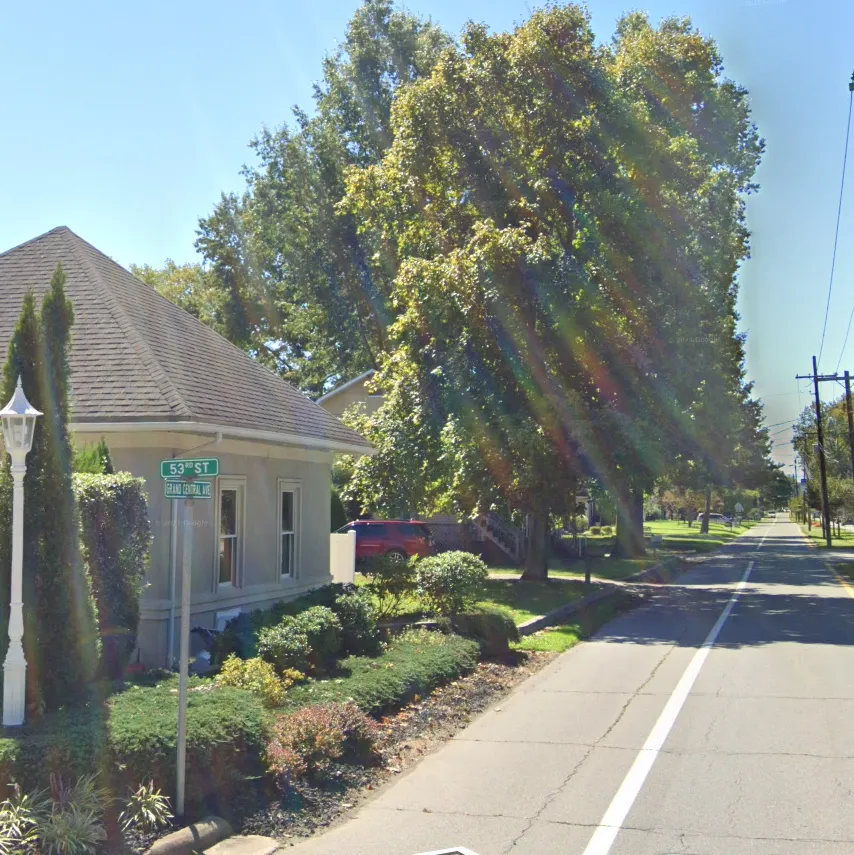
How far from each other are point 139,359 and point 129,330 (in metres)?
0.78

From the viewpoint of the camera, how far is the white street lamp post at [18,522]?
7.02 metres

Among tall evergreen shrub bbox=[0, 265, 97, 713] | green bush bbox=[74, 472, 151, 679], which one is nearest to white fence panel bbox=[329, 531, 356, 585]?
green bush bbox=[74, 472, 151, 679]

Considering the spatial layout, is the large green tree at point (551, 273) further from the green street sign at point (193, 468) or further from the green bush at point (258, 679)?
the green street sign at point (193, 468)

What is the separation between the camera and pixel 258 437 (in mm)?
12930

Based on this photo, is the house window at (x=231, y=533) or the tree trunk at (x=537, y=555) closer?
the house window at (x=231, y=533)

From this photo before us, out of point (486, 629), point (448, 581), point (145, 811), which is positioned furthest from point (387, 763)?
point (448, 581)

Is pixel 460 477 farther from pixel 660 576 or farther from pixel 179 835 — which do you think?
pixel 179 835

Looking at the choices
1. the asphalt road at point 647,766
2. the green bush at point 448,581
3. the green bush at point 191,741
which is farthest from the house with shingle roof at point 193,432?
the asphalt road at point 647,766

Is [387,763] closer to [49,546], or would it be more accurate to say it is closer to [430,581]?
[49,546]

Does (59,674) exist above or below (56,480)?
below

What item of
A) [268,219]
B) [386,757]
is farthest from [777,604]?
[268,219]

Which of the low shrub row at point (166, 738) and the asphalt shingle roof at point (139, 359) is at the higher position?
the asphalt shingle roof at point (139, 359)

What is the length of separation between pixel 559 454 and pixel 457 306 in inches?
163

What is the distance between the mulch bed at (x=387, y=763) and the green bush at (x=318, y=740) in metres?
0.13
